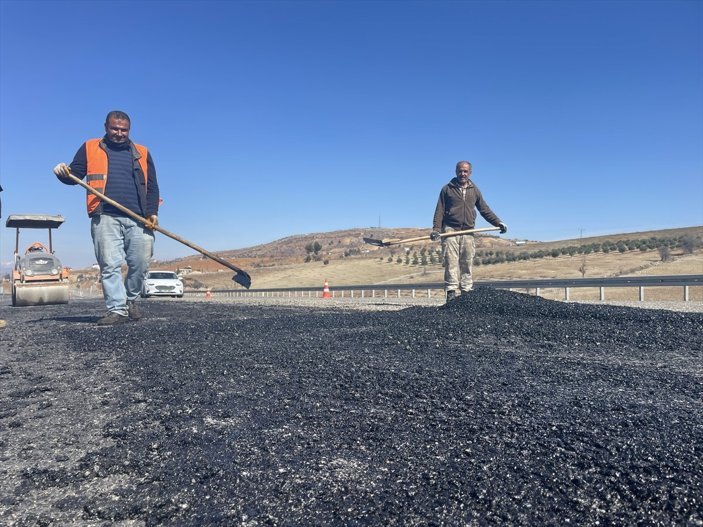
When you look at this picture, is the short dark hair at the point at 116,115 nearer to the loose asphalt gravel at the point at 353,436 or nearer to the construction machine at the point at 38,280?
the loose asphalt gravel at the point at 353,436

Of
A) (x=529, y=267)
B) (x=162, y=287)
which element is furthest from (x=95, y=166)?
(x=529, y=267)

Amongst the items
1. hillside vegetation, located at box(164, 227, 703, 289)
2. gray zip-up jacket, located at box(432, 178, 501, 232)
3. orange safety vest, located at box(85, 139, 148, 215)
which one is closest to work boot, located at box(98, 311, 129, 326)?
orange safety vest, located at box(85, 139, 148, 215)

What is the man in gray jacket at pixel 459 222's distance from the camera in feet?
28.9

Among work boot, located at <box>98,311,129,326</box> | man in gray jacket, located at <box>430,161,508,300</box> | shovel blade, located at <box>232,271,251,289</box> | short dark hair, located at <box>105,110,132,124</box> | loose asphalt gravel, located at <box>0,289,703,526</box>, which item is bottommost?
loose asphalt gravel, located at <box>0,289,703,526</box>

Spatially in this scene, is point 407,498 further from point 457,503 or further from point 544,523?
point 544,523

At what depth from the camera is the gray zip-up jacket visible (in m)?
9.15

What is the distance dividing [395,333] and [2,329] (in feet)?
14.8

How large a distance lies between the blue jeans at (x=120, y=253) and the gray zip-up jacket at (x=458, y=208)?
4.84 m

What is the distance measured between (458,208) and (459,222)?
0.24 meters

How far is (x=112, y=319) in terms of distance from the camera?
19.7ft

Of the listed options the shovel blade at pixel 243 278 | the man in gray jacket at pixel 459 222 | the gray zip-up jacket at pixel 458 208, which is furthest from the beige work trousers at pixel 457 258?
the shovel blade at pixel 243 278

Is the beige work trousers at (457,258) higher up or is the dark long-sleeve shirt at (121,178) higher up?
the dark long-sleeve shirt at (121,178)

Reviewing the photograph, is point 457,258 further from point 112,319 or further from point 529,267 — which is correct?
point 529,267

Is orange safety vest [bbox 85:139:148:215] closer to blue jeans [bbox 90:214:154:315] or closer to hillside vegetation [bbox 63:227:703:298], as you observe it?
blue jeans [bbox 90:214:154:315]
